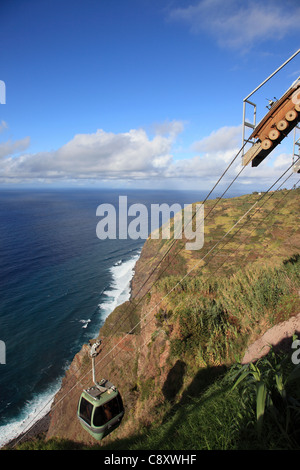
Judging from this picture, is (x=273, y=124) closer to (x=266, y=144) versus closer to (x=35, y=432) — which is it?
(x=266, y=144)

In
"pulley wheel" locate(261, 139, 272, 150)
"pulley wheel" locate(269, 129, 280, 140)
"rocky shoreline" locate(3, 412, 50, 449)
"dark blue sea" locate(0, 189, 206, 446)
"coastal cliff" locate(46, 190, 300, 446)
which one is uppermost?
"pulley wheel" locate(269, 129, 280, 140)

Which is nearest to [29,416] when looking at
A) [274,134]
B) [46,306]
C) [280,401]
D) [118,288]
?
[46,306]

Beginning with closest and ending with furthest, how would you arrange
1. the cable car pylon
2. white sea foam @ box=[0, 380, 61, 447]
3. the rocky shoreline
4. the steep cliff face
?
the cable car pylon < the steep cliff face < the rocky shoreline < white sea foam @ box=[0, 380, 61, 447]

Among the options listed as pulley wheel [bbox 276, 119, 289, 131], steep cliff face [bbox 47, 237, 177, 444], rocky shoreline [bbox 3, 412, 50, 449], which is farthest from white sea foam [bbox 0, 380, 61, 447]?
pulley wheel [bbox 276, 119, 289, 131]

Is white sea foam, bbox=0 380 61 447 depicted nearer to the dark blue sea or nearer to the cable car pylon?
the dark blue sea

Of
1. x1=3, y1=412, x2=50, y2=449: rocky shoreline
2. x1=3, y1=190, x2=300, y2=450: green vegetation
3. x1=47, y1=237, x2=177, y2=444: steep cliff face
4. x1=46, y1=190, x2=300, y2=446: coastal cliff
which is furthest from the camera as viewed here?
x1=3, y1=412, x2=50, y2=449: rocky shoreline

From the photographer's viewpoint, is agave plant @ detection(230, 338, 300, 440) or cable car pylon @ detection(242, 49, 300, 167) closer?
agave plant @ detection(230, 338, 300, 440)

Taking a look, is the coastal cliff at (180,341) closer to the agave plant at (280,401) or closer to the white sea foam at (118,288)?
the agave plant at (280,401)
